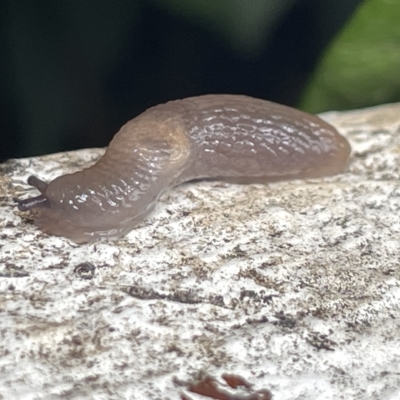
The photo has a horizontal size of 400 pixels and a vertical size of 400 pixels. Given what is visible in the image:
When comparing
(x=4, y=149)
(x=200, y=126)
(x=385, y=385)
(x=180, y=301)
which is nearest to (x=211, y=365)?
(x=180, y=301)

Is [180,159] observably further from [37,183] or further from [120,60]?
[120,60]

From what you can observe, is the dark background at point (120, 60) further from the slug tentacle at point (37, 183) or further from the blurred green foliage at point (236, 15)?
the slug tentacle at point (37, 183)

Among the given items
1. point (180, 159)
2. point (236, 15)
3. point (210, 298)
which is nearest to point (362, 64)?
point (236, 15)

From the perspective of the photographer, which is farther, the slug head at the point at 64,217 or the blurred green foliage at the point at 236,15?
the blurred green foliage at the point at 236,15

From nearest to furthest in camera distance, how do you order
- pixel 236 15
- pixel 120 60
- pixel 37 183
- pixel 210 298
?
pixel 210 298
pixel 37 183
pixel 236 15
pixel 120 60

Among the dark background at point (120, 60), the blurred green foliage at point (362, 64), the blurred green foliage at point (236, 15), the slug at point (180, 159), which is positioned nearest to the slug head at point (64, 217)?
the slug at point (180, 159)
